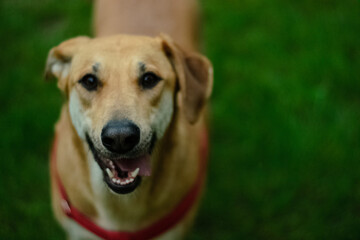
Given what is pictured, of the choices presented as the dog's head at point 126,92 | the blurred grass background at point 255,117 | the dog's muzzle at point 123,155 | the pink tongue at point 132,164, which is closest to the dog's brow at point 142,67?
the dog's head at point 126,92

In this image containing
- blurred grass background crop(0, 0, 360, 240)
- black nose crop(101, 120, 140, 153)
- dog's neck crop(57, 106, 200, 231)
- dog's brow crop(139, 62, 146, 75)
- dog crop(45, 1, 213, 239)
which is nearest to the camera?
black nose crop(101, 120, 140, 153)

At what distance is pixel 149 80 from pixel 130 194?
2.52 ft

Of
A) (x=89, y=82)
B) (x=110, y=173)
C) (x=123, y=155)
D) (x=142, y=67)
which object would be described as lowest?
(x=110, y=173)

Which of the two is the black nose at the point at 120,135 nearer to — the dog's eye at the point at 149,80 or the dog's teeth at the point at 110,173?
the dog's teeth at the point at 110,173

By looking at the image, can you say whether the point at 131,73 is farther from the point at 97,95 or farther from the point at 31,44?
the point at 31,44

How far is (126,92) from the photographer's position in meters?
2.58

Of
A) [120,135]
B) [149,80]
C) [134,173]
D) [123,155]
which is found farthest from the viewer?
[149,80]

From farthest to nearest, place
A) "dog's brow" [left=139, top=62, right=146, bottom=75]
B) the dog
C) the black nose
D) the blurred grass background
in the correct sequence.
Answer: the blurred grass background → "dog's brow" [left=139, top=62, right=146, bottom=75] → the dog → the black nose

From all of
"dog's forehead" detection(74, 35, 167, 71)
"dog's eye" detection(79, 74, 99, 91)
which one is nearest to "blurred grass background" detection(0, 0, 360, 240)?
"dog's eye" detection(79, 74, 99, 91)

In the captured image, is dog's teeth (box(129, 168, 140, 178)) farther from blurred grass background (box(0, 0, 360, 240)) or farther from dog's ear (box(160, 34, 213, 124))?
blurred grass background (box(0, 0, 360, 240))

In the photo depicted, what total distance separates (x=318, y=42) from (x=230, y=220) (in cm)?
252

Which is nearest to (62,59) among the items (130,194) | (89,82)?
(89,82)

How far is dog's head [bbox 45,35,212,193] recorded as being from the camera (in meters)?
2.46

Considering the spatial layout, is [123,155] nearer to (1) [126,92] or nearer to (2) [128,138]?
(2) [128,138]
